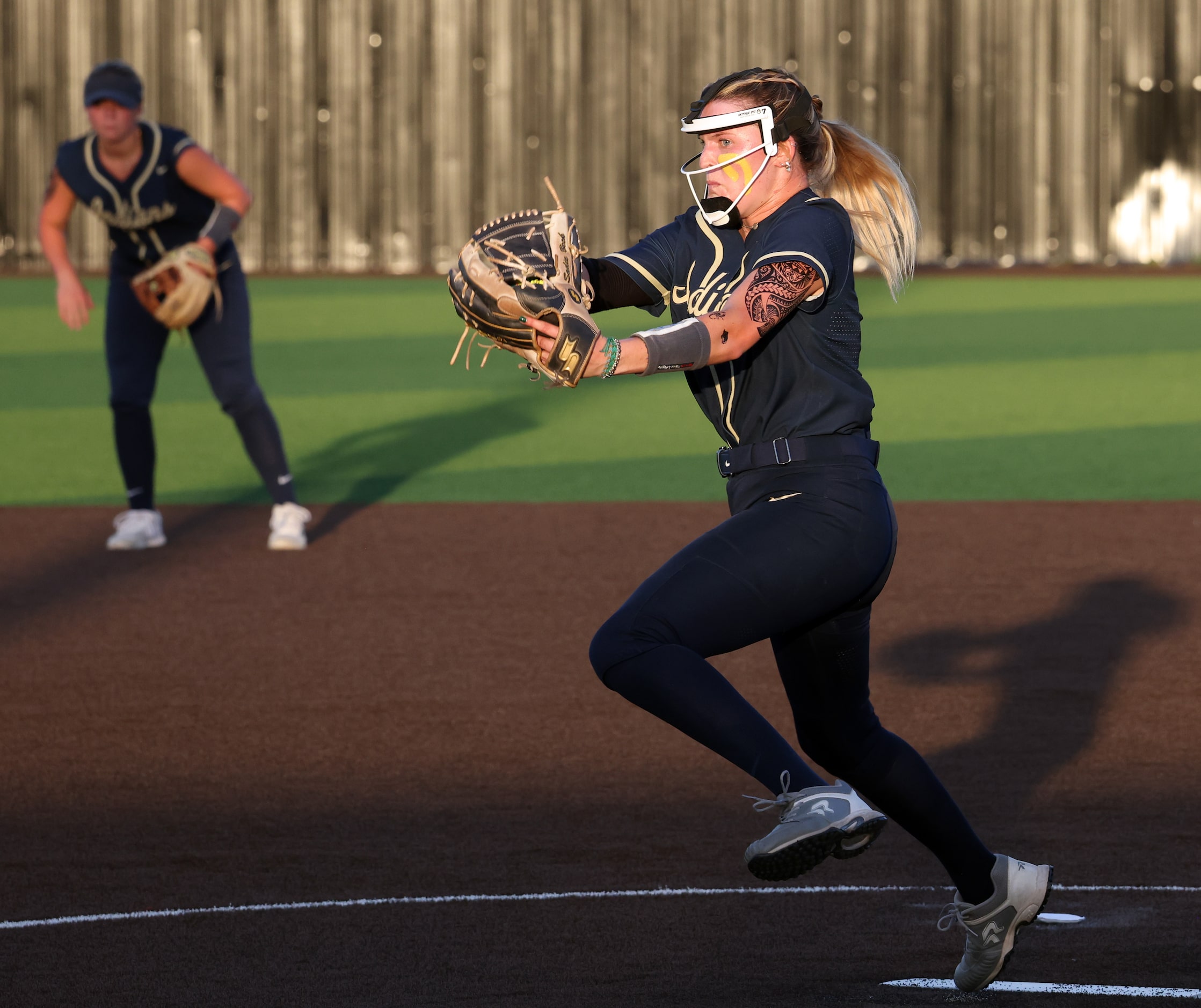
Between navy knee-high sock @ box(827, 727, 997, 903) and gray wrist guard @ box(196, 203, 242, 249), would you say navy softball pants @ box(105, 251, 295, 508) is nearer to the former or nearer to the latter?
gray wrist guard @ box(196, 203, 242, 249)

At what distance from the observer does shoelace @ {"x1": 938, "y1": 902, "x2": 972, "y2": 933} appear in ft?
12.1

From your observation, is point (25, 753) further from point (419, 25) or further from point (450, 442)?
point (419, 25)

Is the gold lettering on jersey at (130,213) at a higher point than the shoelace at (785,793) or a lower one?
higher

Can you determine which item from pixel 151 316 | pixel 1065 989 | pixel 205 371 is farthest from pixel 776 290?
pixel 151 316

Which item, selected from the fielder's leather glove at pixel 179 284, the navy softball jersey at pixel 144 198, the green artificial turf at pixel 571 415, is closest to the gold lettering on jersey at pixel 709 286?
the fielder's leather glove at pixel 179 284

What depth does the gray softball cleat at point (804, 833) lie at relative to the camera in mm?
3289

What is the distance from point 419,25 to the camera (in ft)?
87.3

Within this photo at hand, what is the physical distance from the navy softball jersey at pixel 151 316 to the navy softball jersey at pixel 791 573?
5.12 meters

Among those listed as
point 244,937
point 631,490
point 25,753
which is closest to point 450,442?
point 631,490

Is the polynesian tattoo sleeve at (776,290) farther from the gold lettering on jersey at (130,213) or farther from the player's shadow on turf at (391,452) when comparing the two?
the player's shadow on turf at (391,452)

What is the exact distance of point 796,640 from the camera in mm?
3711

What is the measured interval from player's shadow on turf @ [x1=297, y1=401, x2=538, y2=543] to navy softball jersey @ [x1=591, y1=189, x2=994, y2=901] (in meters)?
5.61

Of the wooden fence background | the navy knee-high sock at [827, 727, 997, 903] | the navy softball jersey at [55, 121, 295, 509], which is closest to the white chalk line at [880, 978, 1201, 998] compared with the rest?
the navy knee-high sock at [827, 727, 997, 903]

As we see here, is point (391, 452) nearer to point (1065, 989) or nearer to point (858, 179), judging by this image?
point (858, 179)
